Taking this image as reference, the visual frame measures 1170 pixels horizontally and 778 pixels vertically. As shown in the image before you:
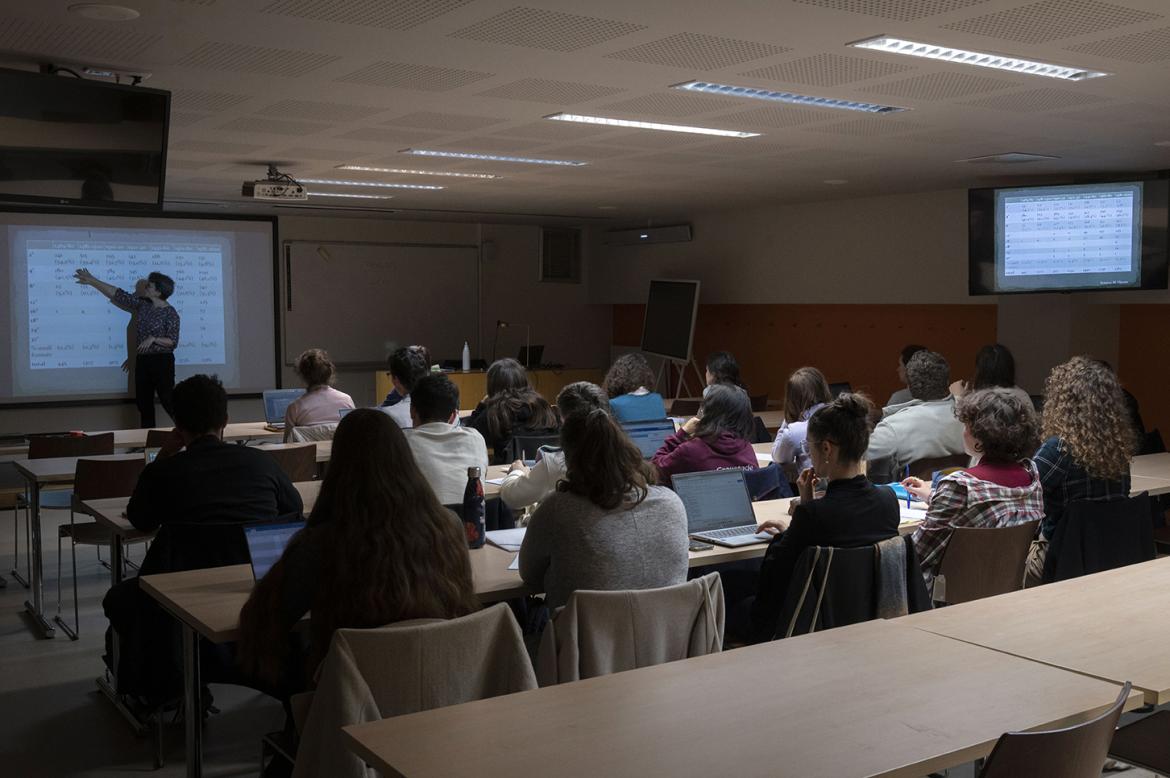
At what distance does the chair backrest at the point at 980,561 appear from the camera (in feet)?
11.8

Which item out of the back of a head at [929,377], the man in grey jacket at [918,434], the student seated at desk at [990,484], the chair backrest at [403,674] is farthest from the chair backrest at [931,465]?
the chair backrest at [403,674]

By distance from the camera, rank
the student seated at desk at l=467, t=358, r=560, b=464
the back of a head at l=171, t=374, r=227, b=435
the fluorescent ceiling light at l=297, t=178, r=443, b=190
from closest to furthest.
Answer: the back of a head at l=171, t=374, r=227, b=435
the student seated at desk at l=467, t=358, r=560, b=464
the fluorescent ceiling light at l=297, t=178, r=443, b=190

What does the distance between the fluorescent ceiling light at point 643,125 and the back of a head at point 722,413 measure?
1524 mm

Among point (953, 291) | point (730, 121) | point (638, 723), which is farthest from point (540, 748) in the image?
point (953, 291)

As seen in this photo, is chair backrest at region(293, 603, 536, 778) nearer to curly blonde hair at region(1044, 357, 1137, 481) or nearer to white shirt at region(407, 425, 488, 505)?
white shirt at region(407, 425, 488, 505)

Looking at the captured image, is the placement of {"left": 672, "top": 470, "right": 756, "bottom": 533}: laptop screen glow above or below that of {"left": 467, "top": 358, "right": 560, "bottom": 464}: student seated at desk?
below

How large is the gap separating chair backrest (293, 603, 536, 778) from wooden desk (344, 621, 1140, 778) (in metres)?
0.26

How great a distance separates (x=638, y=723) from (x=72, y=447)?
5343 millimetres

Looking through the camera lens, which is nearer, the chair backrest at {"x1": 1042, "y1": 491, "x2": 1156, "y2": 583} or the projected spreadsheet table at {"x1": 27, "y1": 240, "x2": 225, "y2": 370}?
the chair backrest at {"x1": 1042, "y1": 491, "x2": 1156, "y2": 583}

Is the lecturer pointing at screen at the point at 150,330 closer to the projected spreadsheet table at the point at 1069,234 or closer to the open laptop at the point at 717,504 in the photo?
the projected spreadsheet table at the point at 1069,234

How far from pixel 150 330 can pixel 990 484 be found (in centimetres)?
837

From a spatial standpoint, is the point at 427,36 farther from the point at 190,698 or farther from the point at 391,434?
the point at 190,698

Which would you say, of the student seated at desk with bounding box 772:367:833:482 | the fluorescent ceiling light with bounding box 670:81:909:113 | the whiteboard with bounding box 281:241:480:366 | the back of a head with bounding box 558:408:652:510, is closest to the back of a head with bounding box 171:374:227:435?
the back of a head with bounding box 558:408:652:510

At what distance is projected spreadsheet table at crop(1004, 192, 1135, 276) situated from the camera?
23.6ft
